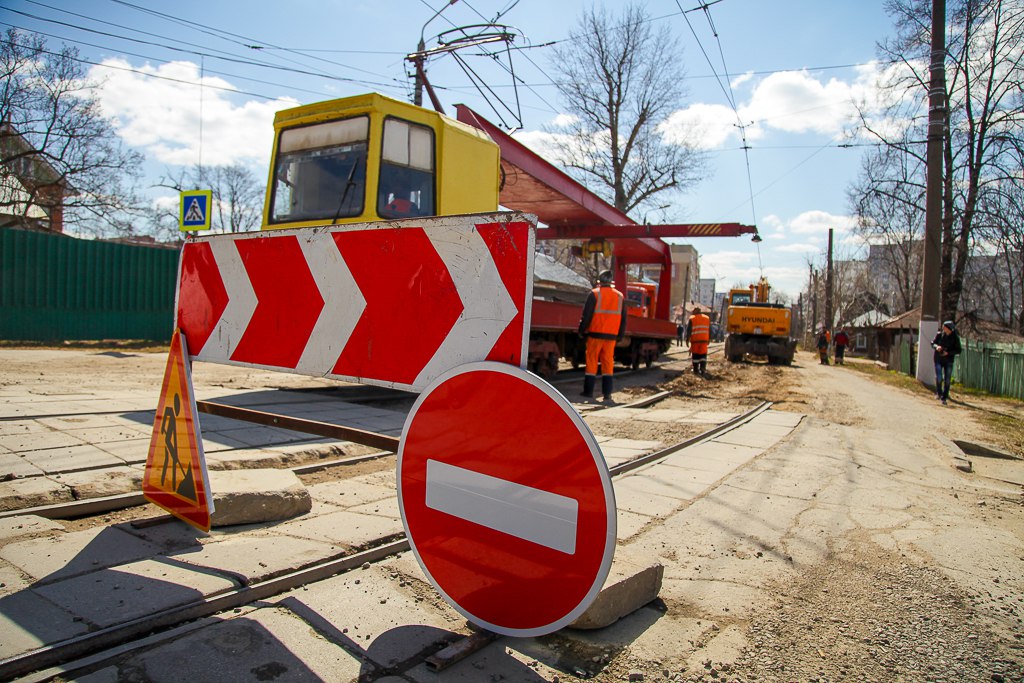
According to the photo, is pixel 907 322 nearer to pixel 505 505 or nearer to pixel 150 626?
pixel 505 505

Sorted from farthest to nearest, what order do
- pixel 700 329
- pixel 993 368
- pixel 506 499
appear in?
pixel 700 329 → pixel 993 368 → pixel 506 499

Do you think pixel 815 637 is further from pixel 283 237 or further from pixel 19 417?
pixel 19 417

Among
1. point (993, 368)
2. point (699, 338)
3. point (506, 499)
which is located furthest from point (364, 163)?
point (993, 368)

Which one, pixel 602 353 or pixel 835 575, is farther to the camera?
pixel 602 353

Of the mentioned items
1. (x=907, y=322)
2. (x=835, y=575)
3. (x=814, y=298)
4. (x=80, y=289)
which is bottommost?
(x=835, y=575)

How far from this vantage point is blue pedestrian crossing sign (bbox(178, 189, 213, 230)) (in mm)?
9086

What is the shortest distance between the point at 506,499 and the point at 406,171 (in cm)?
562

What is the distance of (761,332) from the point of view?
918 inches

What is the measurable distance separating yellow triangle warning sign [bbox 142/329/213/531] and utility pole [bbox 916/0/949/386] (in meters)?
17.9

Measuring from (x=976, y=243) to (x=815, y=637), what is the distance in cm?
2205

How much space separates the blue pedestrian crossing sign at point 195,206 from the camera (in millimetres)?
9086

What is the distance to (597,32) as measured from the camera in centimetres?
3136

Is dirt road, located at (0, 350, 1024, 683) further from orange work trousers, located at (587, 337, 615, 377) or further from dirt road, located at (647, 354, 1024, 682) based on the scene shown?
orange work trousers, located at (587, 337, 615, 377)

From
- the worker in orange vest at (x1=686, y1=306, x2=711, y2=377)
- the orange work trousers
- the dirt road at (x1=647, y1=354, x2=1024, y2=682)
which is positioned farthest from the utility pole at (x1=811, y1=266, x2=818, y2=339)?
the dirt road at (x1=647, y1=354, x2=1024, y2=682)
